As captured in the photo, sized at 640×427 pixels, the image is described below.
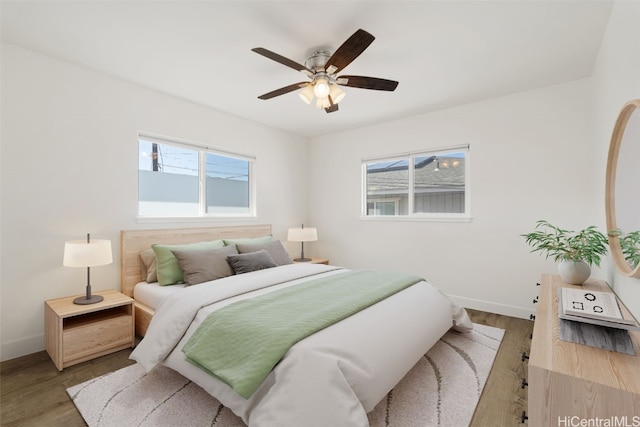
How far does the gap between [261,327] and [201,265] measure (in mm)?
1414

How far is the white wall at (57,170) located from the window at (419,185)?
9.36ft

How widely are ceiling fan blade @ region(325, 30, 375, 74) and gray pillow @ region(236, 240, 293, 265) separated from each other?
208 cm

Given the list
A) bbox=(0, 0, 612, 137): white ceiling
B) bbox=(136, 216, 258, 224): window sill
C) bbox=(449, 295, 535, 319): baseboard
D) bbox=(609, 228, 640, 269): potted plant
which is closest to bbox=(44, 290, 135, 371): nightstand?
bbox=(136, 216, 258, 224): window sill

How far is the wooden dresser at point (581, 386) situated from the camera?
3.03 feet

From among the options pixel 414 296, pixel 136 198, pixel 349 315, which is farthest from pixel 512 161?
pixel 136 198

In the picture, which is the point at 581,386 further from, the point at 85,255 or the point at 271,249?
the point at 85,255

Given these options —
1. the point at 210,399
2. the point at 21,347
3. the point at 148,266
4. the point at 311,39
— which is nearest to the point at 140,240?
the point at 148,266

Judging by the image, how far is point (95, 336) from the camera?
7.86 ft

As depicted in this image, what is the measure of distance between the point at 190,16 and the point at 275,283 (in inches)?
84.8

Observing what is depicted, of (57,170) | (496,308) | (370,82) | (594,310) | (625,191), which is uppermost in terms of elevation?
(370,82)

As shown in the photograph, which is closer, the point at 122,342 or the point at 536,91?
the point at 122,342

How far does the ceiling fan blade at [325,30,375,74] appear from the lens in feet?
5.77

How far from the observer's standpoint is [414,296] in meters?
2.40

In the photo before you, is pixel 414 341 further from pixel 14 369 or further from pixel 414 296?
pixel 14 369
